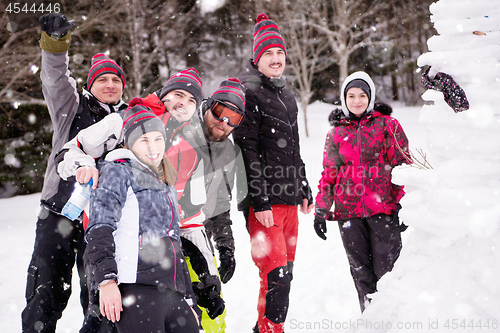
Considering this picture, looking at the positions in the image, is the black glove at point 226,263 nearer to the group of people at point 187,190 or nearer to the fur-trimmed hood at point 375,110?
the group of people at point 187,190

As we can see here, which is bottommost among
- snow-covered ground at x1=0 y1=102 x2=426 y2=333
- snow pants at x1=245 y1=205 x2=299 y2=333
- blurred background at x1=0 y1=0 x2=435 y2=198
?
snow-covered ground at x1=0 y1=102 x2=426 y2=333

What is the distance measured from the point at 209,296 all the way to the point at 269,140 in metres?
1.42

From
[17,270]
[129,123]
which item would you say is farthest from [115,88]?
[17,270]

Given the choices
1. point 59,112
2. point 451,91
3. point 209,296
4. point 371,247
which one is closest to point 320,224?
point 371,247

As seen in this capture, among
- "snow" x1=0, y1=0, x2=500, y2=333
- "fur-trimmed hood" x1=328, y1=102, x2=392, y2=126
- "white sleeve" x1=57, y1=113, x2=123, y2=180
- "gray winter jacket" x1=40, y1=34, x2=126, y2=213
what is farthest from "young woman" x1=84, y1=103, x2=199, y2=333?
"fur-trimmed hood" x1=328, y1=102, x2=392, y2=126

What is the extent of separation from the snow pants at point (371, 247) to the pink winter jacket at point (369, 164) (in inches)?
3.2

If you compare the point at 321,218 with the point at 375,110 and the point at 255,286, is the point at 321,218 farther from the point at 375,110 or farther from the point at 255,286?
the point at 255,286

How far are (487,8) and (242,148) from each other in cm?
194

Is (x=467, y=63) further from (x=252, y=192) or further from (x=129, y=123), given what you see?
(x=129, y=123)

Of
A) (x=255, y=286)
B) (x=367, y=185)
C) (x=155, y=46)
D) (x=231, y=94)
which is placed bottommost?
(x=255, y=286)

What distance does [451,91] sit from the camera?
7.65 feet

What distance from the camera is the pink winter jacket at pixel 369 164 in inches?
124

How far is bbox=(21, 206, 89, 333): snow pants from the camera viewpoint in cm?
268

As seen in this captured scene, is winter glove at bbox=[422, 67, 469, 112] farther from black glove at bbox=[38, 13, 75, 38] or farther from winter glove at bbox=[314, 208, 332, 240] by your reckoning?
black glove at bbox=[38, 13, 75, 38]
